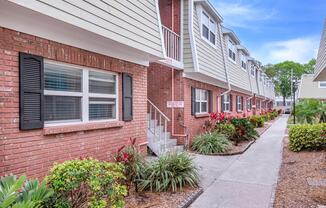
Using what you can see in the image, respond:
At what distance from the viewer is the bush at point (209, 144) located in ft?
37.0

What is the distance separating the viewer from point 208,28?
13.9 m

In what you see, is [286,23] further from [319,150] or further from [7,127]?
[7,127]

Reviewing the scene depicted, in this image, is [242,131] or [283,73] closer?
[242,131]

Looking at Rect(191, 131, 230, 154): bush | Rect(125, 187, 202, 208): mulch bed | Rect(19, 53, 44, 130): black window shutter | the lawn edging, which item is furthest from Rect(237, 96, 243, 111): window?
Rect(19, 53, 44, 130): black window shutter

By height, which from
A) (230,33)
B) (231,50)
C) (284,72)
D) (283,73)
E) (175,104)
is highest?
(284,72)

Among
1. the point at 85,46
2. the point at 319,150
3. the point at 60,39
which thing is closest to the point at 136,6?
the point at 85,46

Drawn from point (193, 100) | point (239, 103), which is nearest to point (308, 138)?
point (193, 100)

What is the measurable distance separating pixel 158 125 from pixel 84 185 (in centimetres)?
754

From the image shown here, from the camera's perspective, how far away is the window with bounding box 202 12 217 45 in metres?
13.3

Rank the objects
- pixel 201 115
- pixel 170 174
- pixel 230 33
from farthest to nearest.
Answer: pixel 230 33
pixel 201 115
pixel 170 174

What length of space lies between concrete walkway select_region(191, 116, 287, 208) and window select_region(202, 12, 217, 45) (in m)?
5.64

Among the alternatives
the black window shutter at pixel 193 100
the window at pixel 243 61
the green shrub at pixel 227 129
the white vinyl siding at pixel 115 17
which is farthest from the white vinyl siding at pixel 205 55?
the window at pixel 243 61

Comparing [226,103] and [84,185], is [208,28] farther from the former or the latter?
[84,185]

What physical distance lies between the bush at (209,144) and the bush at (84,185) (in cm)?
729
